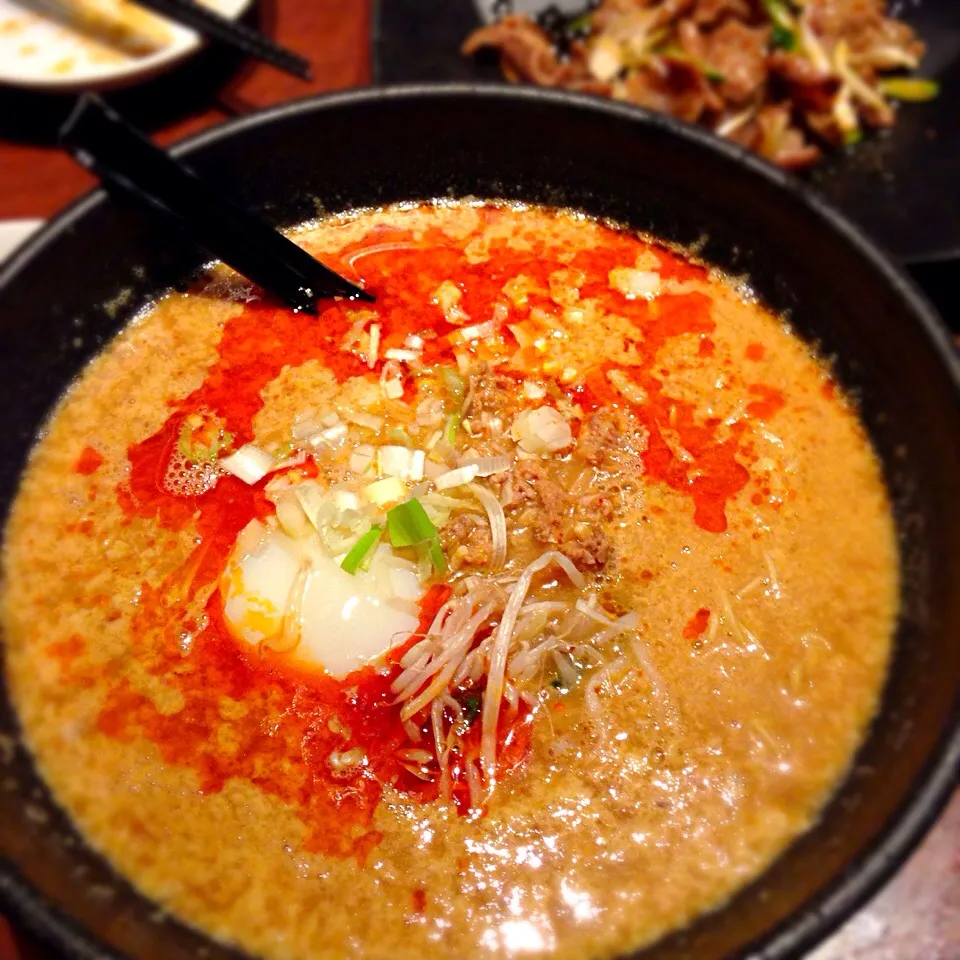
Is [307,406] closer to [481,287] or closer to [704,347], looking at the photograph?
[481,287]

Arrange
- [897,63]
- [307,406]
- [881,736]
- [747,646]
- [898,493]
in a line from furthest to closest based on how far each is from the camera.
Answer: [897,63] → [307,406] → [898,493] → [747,646] → [881,736]

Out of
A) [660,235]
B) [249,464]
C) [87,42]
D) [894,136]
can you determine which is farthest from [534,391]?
[87,42]

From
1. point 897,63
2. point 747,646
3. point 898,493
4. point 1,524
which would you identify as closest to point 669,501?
point 747,646

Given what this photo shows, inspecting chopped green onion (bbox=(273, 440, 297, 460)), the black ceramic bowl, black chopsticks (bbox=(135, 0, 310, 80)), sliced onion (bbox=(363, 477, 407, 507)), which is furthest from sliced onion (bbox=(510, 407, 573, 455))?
black chopsticks (bbox=(135, 0, 310, 80))

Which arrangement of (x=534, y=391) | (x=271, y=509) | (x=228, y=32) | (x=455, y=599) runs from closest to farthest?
1. (x=455, y=599)
2. (x=271, y=509)
3. (x=534, y=391)
4. (x=228, y=32)

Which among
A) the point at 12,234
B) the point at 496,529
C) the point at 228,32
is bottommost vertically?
the point at 12,234

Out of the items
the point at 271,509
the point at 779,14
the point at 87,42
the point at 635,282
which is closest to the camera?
the point at 271,509

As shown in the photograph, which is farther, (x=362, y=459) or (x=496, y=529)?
(x=362, y=459)

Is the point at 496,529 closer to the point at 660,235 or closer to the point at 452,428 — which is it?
the point at 452,428
